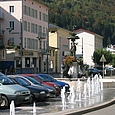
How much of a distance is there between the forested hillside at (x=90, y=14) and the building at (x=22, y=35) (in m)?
83.8

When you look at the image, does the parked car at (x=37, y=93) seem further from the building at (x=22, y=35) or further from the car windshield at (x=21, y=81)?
the building at (x=22, y=35)

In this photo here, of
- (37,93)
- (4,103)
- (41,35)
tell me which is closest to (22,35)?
(41,35)

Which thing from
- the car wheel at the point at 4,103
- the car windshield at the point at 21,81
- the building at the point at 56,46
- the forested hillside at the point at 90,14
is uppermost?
the forested hillside at the point at 90,14

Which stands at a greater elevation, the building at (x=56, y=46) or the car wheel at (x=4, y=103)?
the building at (x=56, y=46)

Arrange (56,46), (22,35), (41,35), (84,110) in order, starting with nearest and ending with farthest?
(84,110) → (22,35) → (41,35) → (56,46)

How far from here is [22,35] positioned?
7512 cm

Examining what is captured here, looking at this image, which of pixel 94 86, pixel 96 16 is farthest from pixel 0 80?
pixel 96 16

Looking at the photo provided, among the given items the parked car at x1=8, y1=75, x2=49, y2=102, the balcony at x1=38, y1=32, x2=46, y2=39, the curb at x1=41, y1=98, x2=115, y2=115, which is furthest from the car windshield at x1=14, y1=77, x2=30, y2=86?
the balcony at x1=38, y1=32, x2=46, y2=39

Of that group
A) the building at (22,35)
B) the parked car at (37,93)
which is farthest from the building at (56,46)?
the parked car at (37,93)

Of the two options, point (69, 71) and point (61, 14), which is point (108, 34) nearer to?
point (61, 14)

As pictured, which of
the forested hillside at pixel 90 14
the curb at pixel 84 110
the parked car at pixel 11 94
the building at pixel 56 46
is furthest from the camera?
the forested hillside at pixel 90 14

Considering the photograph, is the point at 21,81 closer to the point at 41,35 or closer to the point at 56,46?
the point at 41,35

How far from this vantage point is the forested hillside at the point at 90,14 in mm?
172750

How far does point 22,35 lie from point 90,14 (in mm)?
114241
